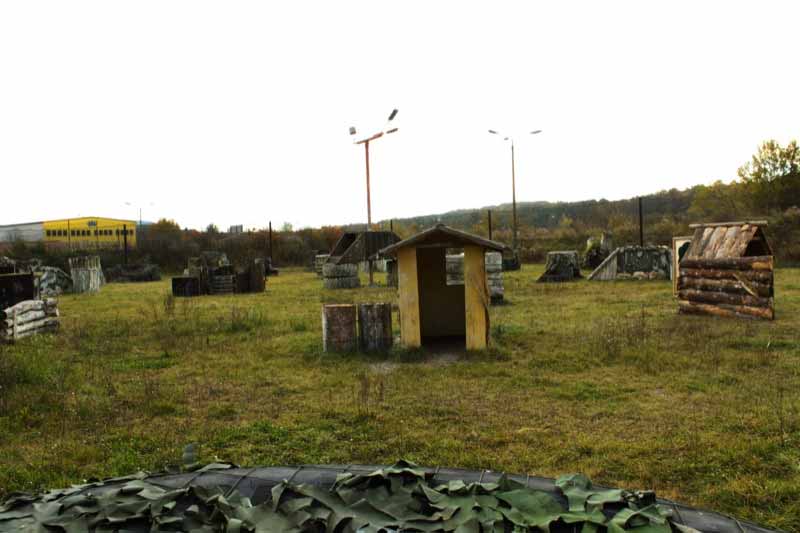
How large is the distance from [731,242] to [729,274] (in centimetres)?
85

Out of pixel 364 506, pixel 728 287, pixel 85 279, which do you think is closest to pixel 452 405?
pixel 364 506

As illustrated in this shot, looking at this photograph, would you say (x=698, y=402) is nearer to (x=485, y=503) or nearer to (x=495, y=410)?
(x=495, y=410)

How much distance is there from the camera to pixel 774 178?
3394cm

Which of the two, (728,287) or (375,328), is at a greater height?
(728,287)

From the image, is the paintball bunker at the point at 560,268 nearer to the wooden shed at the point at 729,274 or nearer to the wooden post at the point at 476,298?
the wooden shed at the point at 729,274

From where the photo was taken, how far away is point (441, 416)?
6156mm

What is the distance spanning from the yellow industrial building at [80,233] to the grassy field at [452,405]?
26.3 metres

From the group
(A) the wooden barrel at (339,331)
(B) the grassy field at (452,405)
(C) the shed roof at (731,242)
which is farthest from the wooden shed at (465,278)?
(C) the shed roof at (731,242)

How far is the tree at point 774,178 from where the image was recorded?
33344 millimetres

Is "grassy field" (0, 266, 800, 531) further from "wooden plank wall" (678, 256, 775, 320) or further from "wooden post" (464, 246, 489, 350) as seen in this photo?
"wooden plank wall" (678, 256, 775, 320)

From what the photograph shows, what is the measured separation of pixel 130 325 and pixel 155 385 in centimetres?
590

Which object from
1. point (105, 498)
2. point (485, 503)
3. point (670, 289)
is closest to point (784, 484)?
point (485, 503)

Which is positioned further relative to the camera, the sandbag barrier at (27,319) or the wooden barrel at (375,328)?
the sandbag barrier at (27,319)

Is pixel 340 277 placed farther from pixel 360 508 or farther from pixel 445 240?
pixel 360 508
